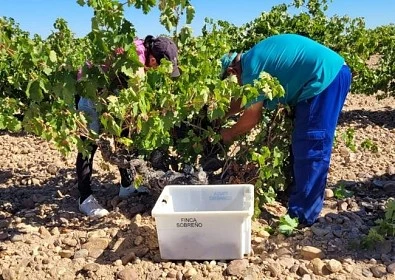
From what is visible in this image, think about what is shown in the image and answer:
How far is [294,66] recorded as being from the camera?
3.42m

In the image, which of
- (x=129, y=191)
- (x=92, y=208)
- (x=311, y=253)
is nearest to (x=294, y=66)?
(x=311, y=253)

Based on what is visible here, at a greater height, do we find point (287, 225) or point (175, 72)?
point (175, 72)

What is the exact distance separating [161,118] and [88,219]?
1.27 metres

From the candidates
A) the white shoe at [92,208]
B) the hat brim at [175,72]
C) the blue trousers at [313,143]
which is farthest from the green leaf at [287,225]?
the white shoe at [92,208]

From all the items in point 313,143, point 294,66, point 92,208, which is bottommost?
point 92,208

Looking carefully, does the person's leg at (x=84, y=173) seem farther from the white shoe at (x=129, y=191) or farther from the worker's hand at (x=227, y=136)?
the worker's hand at (x=227, y=136)

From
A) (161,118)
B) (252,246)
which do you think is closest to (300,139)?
(252,246)

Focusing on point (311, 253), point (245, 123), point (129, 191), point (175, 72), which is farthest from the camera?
point (129, 191)

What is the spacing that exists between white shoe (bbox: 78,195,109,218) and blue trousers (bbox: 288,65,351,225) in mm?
1363

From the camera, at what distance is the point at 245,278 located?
10.0ft

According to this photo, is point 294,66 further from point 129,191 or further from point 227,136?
point 129,191

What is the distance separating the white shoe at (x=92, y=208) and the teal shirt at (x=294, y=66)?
144 centimetres

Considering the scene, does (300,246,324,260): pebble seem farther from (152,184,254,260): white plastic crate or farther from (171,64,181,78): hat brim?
(171,64,181,78): hat brim

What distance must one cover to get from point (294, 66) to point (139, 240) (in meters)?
1.48
